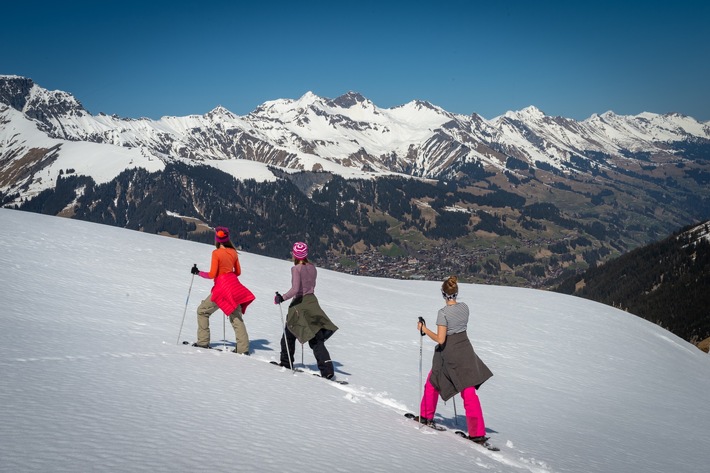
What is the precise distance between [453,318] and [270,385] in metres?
4.03

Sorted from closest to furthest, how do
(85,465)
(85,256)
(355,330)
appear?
(85,465)
(355,330)
(85,256)

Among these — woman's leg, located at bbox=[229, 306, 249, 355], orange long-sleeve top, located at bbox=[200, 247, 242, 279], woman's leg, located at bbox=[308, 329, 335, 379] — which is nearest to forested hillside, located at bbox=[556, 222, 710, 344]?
woman's leg, located at bbox=[308, 329, 335, 379]

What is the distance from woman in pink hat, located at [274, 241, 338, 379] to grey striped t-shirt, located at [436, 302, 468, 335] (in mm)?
3241

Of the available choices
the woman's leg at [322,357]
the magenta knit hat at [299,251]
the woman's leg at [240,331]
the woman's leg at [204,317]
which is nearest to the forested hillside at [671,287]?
the woman's leg at [322,357]

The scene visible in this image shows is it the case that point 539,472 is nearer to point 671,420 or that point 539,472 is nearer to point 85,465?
point 85,465

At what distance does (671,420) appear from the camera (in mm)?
15852

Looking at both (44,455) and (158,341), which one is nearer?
(44,455)

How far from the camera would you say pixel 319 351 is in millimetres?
12828

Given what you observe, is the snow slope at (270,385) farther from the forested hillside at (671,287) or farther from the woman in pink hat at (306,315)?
the forested hillside at (671,287)

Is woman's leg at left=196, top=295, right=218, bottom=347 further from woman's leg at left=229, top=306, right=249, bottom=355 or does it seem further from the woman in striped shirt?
the woman in striped shirt

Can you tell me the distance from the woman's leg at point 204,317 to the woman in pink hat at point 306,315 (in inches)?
77.7

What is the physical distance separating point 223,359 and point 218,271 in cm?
213

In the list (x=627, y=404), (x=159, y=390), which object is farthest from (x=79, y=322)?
(x=627, y=404)

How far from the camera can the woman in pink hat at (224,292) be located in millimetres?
13234
